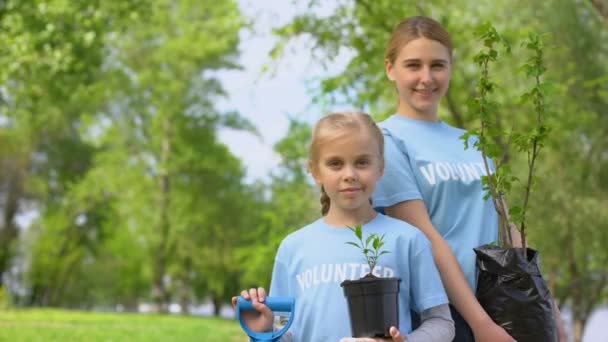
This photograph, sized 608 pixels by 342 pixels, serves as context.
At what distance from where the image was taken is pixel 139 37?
3262 cm

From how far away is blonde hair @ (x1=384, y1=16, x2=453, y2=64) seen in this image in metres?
2.71

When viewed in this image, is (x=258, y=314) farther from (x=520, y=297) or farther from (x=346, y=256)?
(x=520, y=297)

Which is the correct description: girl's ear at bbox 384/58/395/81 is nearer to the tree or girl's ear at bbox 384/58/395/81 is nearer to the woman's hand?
the woman's hand

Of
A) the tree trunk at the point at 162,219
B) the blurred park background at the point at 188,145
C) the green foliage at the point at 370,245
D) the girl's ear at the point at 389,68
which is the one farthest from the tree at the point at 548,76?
the tree trunk at the point at 162,219

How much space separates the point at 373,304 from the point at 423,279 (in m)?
0.31

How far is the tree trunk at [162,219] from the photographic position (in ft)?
111

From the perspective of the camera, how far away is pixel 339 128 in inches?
96.0

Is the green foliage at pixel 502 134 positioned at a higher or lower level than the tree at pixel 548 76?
lower

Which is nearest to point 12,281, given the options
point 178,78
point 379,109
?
point 178,78

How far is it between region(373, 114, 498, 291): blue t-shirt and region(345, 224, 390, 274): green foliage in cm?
26

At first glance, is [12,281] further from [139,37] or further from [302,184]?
[302,184]

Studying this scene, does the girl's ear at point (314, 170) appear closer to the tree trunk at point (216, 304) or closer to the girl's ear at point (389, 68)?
the girl's ear at point (389, 68)

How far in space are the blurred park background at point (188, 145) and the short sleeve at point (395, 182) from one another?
317 cm

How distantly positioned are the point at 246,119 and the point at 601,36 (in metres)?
18.8
